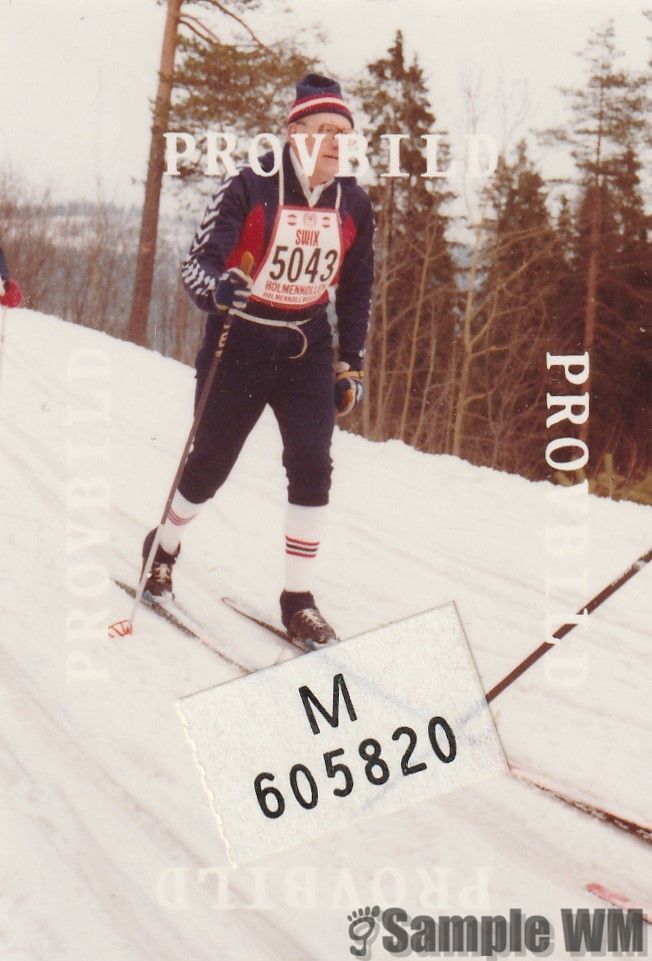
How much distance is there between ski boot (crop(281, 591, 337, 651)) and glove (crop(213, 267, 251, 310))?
1154 millimetres

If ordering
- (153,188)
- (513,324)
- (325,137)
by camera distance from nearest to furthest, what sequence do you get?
(325,137)
(153,188)
(513,324)

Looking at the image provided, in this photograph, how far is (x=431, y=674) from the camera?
106 inches

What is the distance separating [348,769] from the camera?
2266mm

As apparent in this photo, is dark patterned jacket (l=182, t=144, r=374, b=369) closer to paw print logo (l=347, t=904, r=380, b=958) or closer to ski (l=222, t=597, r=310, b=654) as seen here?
ski (l=222, t=597, r=310, b=654)

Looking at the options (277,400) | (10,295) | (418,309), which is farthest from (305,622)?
(418,309)

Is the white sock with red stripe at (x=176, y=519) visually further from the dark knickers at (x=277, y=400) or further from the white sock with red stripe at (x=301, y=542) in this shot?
the white sock with red stripe at (x=301, y=542)

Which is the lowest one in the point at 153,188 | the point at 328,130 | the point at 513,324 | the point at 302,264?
the point at 302,264

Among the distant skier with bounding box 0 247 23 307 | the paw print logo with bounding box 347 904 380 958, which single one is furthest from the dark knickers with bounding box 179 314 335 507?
the distant skier with bounding box 0 247 23 307

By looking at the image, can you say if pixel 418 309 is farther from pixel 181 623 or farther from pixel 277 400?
pixel 181 623

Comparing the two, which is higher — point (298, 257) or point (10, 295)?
point (298, 257)

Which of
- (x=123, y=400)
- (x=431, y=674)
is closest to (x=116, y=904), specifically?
(x=431, y=674)

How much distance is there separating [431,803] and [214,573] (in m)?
1.89

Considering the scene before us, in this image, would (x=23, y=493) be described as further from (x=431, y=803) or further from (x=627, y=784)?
(x=627, y=784)

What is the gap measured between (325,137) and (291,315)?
632 mm
